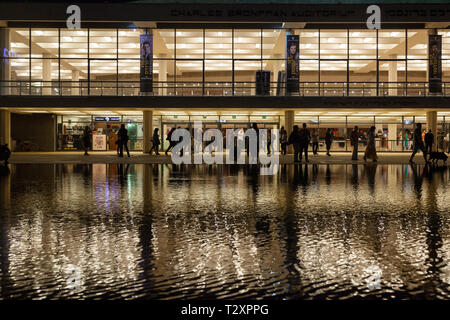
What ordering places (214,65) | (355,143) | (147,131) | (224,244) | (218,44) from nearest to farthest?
1. (224,244)
2. (355,143)
3. (147,131)
4. (218,44)
5. (214,65)

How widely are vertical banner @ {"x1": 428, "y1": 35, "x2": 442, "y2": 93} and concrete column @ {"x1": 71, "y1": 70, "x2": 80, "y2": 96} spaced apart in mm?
24542

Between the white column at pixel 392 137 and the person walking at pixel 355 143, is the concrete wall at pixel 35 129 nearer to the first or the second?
the person walking at pixel 355 143

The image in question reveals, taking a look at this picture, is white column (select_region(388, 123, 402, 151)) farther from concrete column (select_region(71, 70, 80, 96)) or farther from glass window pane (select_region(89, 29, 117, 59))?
concrete column (select_region(71, 70, 80, 96))

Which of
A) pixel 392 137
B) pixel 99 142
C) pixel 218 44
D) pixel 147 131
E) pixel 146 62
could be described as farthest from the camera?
pixel 99 142

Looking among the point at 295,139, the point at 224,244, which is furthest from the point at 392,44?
the point at 224,244

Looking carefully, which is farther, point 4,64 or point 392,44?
point 392,44

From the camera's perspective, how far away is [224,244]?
6.74 metres

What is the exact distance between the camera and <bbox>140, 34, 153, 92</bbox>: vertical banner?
36500 millimetres

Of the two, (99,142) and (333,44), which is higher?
(333,44)

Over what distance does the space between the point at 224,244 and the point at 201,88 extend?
33249mm

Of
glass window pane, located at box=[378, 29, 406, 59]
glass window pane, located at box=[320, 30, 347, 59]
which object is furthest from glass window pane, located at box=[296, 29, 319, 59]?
glass window pane, located at box=[378, 29, 406, 59]

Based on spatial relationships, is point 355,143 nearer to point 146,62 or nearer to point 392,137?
point 392,137
